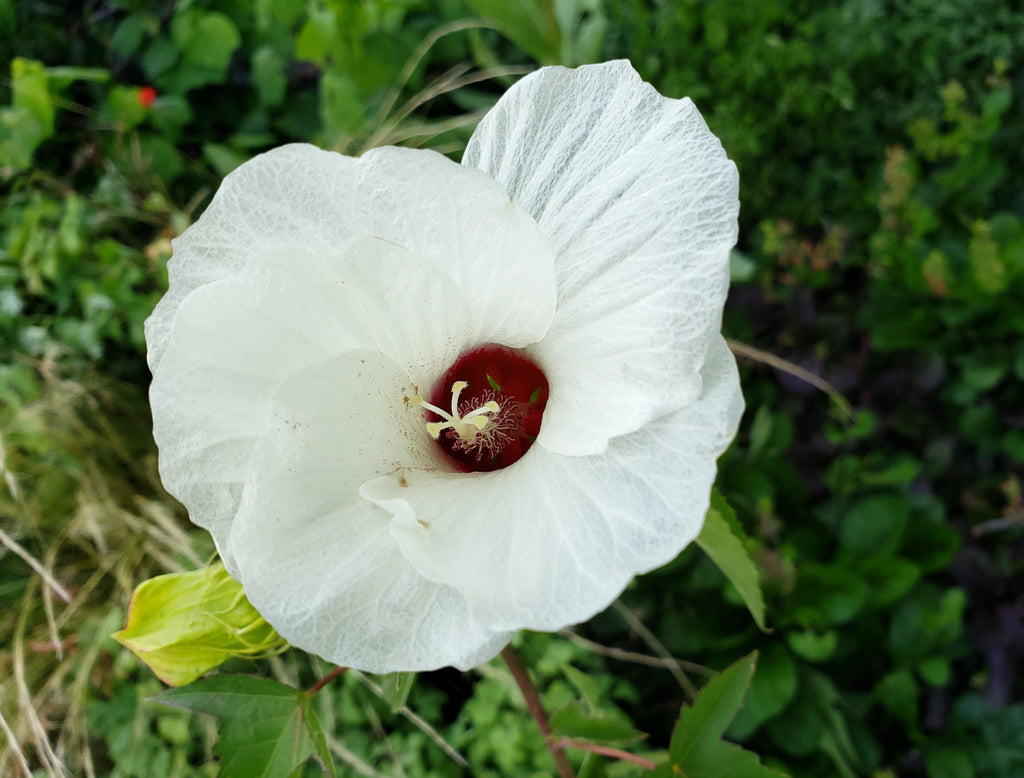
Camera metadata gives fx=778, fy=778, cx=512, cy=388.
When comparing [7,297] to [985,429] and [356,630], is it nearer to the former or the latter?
[356,630]

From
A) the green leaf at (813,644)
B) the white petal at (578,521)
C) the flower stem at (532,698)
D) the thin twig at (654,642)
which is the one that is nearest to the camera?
the white petal at (578,521)

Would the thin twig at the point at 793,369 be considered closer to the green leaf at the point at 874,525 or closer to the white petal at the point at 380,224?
the green leaf at the point at 874,525

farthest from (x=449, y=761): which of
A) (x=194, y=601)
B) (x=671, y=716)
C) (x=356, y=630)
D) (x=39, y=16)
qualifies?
(x=39, y=16)

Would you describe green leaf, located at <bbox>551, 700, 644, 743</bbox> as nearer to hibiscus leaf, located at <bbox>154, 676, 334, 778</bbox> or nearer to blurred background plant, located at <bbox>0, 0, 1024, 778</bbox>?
hibiscus leaf, located at <bbox>154, 676, 334, 778</bbox>

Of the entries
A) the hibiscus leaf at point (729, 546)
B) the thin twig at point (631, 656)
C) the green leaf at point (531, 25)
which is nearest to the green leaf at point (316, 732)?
the hibiscus leaf at point (729, 546)

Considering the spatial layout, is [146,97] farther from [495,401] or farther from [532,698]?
[532,698]

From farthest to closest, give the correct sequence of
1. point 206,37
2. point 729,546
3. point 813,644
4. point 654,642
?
point 206,37, point 654,642, point 813,644, point 729,546

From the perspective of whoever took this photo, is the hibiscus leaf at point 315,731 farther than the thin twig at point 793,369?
No

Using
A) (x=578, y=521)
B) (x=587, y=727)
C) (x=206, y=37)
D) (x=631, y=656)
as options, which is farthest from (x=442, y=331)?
(x=206, y=37)
